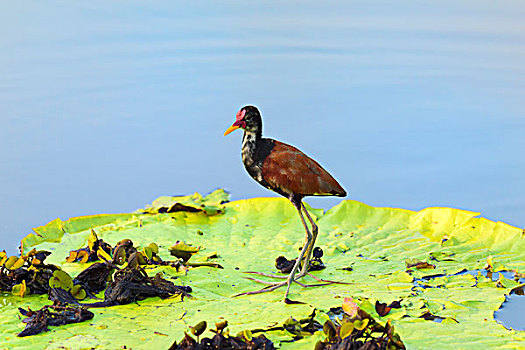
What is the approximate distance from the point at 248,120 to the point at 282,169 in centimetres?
48

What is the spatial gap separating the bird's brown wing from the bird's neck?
5.1 inches

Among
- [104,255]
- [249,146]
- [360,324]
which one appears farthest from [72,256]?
[360,324]

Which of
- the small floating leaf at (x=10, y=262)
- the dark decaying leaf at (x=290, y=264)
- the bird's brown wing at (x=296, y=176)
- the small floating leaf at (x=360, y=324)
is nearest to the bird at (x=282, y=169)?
the bird's brown wing at (x=296, y=176)

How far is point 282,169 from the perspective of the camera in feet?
14.5

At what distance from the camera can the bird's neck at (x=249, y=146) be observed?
179 inches

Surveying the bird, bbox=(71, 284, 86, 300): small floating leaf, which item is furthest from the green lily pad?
the bird

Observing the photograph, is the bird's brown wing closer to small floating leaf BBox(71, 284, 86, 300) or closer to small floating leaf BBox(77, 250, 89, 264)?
small floating leaf BBox(71, 284, 86, 300)

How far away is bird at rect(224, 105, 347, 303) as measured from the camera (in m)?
4.43

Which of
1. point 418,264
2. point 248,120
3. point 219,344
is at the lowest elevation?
point 219,344

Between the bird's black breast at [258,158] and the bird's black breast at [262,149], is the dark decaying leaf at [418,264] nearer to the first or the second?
the bird's black breast at [258,158]

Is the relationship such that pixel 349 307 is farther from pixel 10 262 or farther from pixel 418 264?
pixel 10 262

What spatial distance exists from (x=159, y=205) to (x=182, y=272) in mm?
1841

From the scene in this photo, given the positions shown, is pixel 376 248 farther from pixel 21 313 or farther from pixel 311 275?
pixel 21 313

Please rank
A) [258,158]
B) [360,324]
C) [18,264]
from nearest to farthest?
[360,324] < [18,264] < [258,158]
